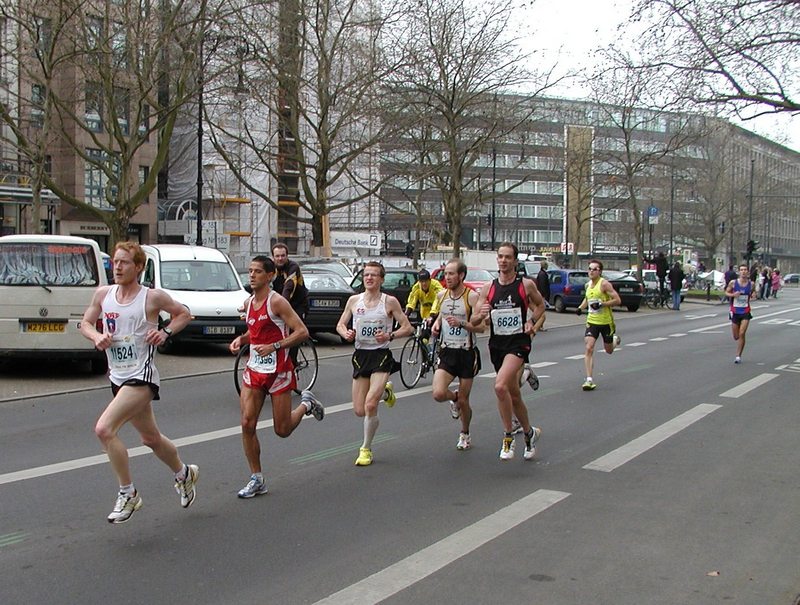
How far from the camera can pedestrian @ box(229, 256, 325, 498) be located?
20.5ft

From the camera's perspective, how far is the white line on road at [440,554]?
4.46 m

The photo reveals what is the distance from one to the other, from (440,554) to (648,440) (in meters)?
4.20

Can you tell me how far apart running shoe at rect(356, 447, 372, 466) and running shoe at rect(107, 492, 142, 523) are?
2.26m

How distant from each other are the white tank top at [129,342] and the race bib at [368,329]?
2299mm

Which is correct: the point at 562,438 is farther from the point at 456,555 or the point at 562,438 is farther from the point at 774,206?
the point at 774,206

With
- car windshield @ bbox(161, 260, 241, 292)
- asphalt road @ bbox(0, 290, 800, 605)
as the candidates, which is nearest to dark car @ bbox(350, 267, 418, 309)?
car windshield @ bbox(161, 260, 241, 292)

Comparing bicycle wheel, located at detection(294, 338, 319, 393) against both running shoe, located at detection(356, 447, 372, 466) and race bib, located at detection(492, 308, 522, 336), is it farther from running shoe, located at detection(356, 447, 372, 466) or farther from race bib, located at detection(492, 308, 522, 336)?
race bib, located at detection(492, 308, 522, 336)

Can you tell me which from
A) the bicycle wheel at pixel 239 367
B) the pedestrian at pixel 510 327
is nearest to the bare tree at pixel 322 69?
the bicycle wheel at pixel 239 367

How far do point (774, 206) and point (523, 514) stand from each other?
3166 inches

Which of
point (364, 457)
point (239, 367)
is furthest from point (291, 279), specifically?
point (364, 457)

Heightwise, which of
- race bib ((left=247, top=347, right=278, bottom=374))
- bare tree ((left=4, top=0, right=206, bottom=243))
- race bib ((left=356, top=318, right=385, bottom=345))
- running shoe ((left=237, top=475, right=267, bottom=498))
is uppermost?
bare tree ((left=4, top=0, right=206, bottom=243))

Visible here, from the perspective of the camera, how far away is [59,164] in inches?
1788

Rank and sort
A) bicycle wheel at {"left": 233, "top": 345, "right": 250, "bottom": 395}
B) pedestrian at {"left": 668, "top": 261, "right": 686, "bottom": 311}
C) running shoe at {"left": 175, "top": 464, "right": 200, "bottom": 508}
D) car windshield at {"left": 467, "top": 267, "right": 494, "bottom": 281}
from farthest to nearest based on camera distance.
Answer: pedestrian at {"left": 668, "top": 261, "right": 686, "bottom": 311} → car windshield at {"left": 467, "top": 267, "right": 494, "bottom": 281} → bicycle wheel at {"left": 233, "top": 345, "right": 250, "bottom": 395} → running shoe at {"left": 175, "top": 464, "right": 200, "bottom": 508}

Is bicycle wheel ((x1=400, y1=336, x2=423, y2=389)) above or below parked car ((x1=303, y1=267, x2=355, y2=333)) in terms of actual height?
below
